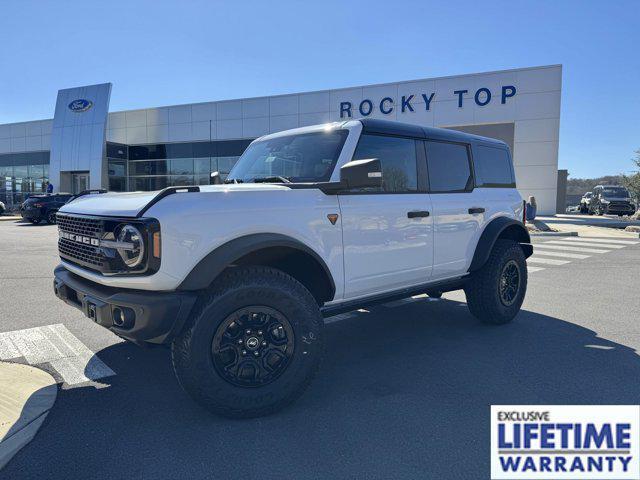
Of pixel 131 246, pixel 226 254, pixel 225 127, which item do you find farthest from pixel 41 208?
pixel 226 254

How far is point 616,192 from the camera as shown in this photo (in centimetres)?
2897

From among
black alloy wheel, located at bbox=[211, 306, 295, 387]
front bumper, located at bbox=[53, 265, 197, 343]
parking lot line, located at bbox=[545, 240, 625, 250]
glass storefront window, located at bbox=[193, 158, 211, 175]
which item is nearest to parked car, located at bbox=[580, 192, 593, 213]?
parking lot line, located at bbox=[545, 240, 625, 250]

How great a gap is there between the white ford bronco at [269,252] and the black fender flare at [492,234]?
0.23 meters

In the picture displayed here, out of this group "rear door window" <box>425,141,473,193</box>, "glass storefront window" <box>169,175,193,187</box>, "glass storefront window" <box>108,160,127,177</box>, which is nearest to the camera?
"rear door window" <box>425,141,473,193</box>

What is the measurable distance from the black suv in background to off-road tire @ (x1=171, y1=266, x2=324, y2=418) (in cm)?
2147

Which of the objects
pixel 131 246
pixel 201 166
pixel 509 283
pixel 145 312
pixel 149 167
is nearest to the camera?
pixel 145 312

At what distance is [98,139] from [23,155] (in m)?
11.0

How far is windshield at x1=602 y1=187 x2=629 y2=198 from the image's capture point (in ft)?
94.0

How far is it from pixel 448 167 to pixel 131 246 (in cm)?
317

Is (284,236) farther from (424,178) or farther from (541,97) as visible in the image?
(541,97)

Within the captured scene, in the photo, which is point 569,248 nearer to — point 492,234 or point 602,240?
point 602,240

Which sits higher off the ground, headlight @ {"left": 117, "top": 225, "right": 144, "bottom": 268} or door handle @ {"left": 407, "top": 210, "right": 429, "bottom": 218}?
door handle @ {"left": 407, "top": 210, "right": 429, "bottom": 218}

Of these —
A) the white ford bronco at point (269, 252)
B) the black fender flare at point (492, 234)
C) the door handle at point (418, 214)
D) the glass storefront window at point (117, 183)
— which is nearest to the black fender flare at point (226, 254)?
the white ford bronco at point (269, 252)

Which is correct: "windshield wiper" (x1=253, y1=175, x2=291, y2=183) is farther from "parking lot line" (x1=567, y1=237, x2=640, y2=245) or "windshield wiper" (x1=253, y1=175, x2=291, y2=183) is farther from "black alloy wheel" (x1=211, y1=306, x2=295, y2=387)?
"parking lot line" (x1=567, y1=237, x2=640, y2=245)
